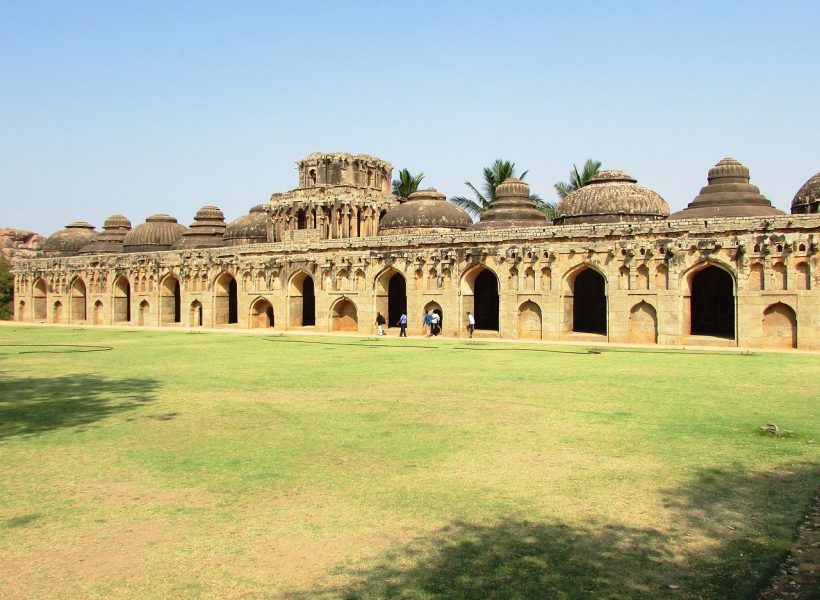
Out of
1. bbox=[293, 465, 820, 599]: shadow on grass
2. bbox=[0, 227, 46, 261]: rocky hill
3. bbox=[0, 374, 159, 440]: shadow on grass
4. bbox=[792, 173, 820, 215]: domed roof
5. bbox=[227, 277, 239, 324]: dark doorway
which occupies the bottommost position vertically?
bbox=[293, 465, 820, 599]: shadow on grass

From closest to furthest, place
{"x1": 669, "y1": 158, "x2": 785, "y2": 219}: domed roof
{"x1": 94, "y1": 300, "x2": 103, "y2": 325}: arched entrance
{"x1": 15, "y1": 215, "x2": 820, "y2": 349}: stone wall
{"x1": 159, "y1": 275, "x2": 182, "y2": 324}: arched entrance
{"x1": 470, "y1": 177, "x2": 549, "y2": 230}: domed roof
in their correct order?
1. {"x1": 15, "y1": 215, "x2": 820, "y2": 349}: stone wall
2. {"x1": 669, "y1": 158, "x2": 785, "y2": 219}: domed roof
3. {"x1": 470, "y1": 177, "x2": 549, "y2": 230}: domed roof
4. {"x1": 159, "y1": 275, "x2": 182, "y2": 324}: arched entrance
5. {"x1": 94, "y1": 300, "x2": 103, "y2": 325}: arched entrance

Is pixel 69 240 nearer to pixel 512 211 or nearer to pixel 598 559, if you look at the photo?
pixel 512 211

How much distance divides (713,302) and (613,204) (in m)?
5.91

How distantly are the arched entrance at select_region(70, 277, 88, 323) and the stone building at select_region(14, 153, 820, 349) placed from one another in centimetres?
9

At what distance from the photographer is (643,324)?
2788 cm

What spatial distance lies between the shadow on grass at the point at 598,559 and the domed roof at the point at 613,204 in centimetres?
2603

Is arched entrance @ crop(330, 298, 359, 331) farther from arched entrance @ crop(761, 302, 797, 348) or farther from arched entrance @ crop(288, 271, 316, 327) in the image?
arched entrance @ crop(761, 302, 797, 348)

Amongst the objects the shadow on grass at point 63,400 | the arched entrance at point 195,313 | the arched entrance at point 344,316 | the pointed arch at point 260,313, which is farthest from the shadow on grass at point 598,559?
the arched entrance at point 195,313

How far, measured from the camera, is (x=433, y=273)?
32.7 m

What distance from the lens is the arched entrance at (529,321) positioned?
30.3 meters

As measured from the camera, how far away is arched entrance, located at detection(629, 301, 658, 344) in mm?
27625

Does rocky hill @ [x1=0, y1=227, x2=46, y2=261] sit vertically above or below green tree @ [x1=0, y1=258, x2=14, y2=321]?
above

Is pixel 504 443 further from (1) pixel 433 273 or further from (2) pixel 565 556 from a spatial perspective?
(1) pixel 433 273

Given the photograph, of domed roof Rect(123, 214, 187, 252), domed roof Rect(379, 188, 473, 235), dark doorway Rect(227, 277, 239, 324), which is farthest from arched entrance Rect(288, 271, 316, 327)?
domed roof Rect(123, 214, 187, 252)
